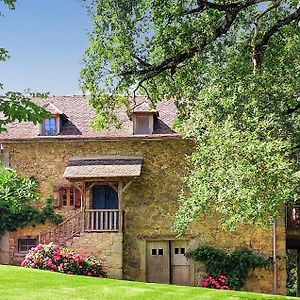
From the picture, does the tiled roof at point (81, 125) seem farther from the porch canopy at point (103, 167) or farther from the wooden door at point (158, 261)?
the wooden door at point (158, 261)

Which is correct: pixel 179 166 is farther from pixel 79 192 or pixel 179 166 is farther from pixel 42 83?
pixel 42 83

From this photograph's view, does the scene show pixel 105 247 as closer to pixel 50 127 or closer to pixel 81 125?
pixel 81 125

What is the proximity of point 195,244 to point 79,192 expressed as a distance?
4949mm

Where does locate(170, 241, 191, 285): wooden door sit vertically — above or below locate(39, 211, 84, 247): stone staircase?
below

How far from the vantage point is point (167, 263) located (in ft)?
79.8

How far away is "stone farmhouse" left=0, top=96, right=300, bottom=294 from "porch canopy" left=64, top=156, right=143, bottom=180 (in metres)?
0.04

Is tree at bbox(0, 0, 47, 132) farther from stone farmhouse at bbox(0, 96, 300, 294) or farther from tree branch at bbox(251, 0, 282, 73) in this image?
stone farmhouse at bbox(0, 96, 300, 294)

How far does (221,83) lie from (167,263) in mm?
10800

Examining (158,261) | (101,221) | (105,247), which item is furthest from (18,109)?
(158,261)

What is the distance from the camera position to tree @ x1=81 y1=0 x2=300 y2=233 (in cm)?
1340

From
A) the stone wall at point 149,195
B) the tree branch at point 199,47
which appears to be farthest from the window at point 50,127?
the tree branch at point 199,47

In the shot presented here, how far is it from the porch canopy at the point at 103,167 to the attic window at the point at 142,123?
1095 mm

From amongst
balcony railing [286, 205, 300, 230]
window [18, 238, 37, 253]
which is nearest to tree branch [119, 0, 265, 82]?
balcony railing [286, 205, 300, 230]

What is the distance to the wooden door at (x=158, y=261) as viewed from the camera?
79.4 feet
